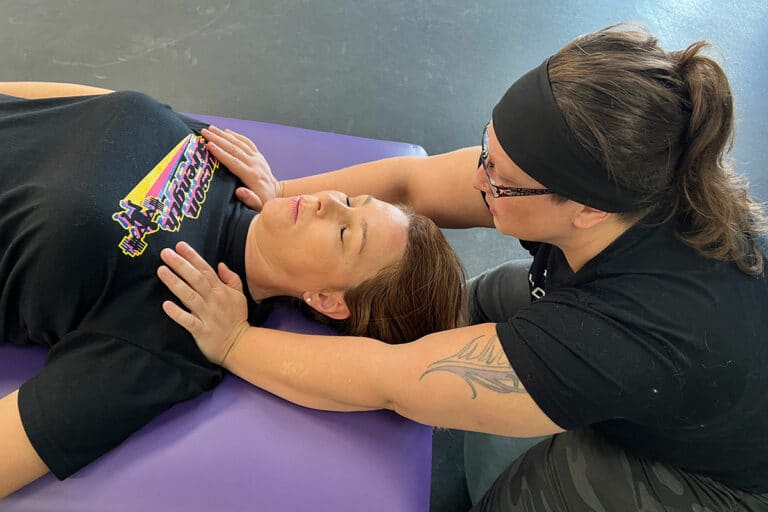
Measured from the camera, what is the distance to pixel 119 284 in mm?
1083

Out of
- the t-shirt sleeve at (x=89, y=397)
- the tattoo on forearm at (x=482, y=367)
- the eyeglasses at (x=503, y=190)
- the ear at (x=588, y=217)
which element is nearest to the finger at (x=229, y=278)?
the t-shirt sleeve at (x=89, y=397)

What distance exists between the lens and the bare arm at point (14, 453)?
0.92m

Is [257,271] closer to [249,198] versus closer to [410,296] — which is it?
[249,198]

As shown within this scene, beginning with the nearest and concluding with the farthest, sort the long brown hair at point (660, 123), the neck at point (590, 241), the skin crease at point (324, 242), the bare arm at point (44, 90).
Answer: the long brown hair at point (660, 123), the neck at point (590, 241), the skin crease at point (324, 242), the bare arm at point (44, 90)

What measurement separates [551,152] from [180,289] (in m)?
0.74

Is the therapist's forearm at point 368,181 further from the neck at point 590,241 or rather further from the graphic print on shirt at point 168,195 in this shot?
the neck at point 590,241

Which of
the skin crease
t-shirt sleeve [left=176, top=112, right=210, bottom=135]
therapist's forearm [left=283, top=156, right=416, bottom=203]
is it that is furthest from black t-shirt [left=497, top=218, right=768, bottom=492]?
t-shirt sleeve [left=176, top=112, right=210, bottom=135]

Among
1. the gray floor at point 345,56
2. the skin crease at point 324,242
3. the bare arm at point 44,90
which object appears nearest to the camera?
the skin crease at point 324,242

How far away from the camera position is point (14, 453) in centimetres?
92

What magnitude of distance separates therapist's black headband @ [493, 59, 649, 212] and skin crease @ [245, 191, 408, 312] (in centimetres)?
40

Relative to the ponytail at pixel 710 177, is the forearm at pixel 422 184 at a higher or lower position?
lower

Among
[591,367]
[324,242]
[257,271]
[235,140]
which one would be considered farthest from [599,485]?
[235,140]

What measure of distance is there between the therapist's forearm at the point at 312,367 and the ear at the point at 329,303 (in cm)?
13

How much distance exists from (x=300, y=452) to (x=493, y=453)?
0.66 meters
